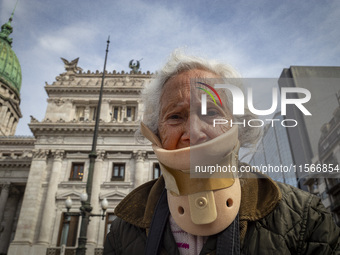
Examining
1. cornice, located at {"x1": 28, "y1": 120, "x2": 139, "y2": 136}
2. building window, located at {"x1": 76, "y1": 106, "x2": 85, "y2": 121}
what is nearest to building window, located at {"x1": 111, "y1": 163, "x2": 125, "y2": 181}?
cornice, located at {"x1": 28, "y1": 120, "x2": 139, "y2": 136}

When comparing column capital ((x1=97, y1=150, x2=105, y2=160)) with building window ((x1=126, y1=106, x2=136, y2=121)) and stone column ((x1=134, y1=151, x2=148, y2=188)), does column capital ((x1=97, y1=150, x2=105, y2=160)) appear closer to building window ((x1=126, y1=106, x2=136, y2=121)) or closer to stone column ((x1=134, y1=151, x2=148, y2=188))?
stone column ((x1=134, y1=151, x2=148, y2=188))

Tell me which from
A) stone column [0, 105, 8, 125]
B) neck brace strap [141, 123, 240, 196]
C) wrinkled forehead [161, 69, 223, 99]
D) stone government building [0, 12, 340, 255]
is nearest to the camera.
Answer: neck brace strap [141, 123, 240, 196]

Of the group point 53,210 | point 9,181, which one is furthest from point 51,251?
point 9,181

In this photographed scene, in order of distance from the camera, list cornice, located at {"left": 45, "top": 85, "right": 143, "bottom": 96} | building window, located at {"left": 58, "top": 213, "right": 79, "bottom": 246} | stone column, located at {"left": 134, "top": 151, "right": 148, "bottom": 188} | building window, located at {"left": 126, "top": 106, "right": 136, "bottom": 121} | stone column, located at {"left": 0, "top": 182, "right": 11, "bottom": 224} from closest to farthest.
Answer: building window, located at {"left": 58, "top": 213, "right": 79, "bottom": 246}, stone column, located at {"left": 134, "top": 151, "right": 148, "bottom": 188}, building window, located at {"left": 126, "top": 106, "right": 136, "bottom": 121}, stone column, located at {"left": 0, "top": 182, "right": 11, "bottom": 224}, cornice, located at {"left": 45, "top": 85, "right": 143, "bottom": 96}

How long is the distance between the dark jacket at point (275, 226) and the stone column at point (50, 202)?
21579 mm

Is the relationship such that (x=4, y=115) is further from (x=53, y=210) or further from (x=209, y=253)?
(x=209, y=253)

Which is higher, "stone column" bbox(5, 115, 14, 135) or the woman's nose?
"stone column" bbox(5, 115, 14, 135)

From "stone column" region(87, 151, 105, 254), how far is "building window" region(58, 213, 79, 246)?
142 centimetres

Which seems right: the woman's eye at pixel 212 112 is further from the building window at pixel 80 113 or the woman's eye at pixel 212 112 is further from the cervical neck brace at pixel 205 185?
the building window at pixel 80 113

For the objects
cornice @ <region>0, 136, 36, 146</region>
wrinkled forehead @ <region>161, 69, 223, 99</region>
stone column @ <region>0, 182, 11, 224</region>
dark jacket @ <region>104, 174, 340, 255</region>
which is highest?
cornice @ <region>0, 136, 36, 146</region>

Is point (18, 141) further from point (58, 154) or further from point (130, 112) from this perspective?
point (130, 112)

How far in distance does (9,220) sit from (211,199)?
3443 centimetres

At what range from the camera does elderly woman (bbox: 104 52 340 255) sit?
134cm

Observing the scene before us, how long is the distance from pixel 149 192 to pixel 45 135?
24.2 metres
